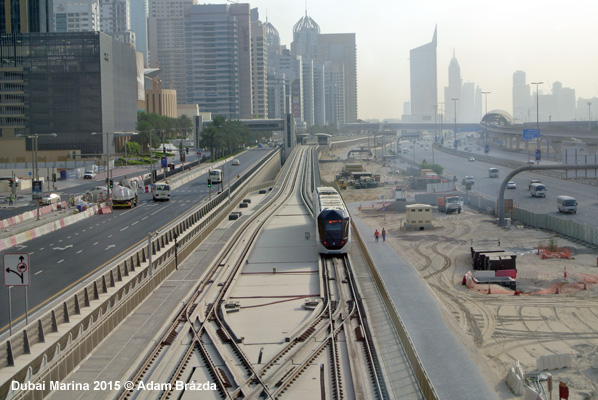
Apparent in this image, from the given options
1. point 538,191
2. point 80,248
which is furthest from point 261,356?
point 538,191

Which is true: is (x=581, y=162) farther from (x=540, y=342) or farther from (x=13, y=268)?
(x=13, y=268)

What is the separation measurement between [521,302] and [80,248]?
83.0 ft

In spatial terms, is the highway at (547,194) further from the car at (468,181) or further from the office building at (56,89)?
the office building at (56,89)

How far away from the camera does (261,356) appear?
73.7ft

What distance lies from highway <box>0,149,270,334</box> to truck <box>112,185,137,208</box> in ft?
2.43

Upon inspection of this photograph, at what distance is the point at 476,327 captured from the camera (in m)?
30.9

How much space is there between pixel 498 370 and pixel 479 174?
99728 mm

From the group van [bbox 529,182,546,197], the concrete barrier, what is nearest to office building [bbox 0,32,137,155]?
van [bbox 529,182,546,197]

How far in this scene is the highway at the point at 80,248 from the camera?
3053 centimetres

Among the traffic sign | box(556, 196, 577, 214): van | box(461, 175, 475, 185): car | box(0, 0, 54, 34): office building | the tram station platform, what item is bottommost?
the tram station platform

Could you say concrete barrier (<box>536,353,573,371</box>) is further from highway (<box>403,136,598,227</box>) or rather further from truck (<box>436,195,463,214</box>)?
truck (<box>436,195,463,214</box>)

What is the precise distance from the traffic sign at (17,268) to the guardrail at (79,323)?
49.9 inches

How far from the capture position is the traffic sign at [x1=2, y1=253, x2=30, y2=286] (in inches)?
802

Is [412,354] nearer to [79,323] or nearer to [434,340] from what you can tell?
[434,340]
